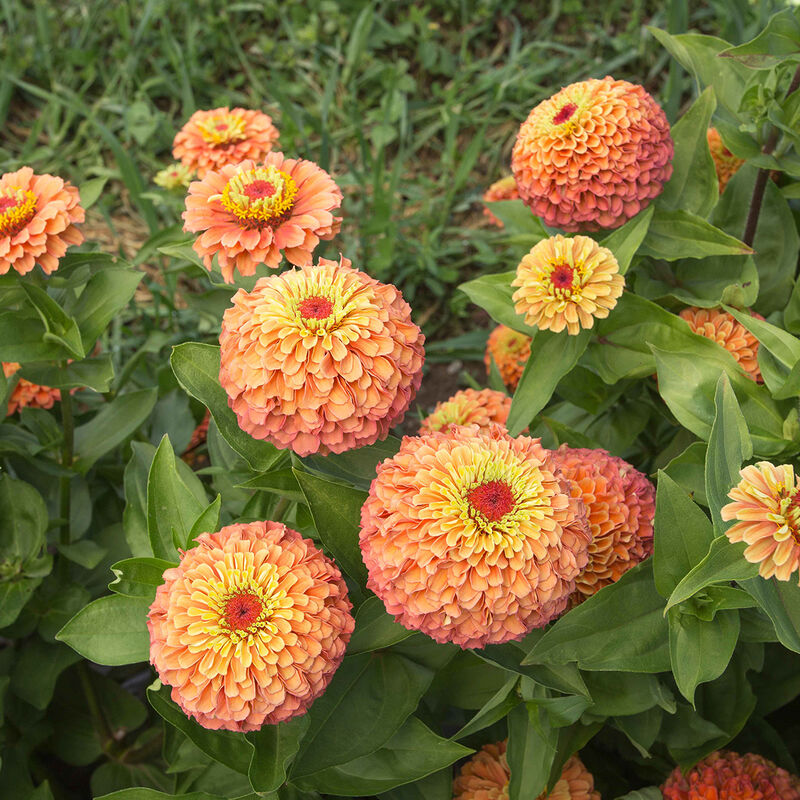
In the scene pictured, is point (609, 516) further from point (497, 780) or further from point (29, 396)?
point (29, 396)

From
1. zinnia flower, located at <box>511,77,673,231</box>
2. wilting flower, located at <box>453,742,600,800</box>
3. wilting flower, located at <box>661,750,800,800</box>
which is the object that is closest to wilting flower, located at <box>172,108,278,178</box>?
zinnia flower, located at <box>511,77,673,231</box>

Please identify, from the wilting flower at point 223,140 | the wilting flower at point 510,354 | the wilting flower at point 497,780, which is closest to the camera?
the wilting flower at point 497,780

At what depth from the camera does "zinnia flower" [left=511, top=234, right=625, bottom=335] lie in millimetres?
1458

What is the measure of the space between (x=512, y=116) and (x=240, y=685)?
277 cm

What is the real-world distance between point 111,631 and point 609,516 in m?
0.75

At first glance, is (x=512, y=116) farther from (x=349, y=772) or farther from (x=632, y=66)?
(x=349, y=772)

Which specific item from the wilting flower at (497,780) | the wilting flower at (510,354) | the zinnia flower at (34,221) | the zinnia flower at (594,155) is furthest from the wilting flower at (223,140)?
the wilting flower at (497,780)

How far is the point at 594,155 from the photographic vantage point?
5.06 ft

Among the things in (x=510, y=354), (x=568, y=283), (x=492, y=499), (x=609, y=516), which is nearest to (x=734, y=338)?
(x=568, y=283)

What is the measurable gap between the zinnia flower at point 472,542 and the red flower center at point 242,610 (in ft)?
0.50

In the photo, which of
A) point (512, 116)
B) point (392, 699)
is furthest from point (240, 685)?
point (512, 116)

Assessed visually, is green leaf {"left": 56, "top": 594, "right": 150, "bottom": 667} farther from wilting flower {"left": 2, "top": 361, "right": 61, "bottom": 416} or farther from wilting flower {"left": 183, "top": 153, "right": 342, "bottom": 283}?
wilting flower {"left": 2, "top": 361, "right": 61, "bottom": 416}

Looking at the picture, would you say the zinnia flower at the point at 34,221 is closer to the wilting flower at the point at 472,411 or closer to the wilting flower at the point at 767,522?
the wilting flower at the point at 472,411

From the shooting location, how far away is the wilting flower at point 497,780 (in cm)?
147
